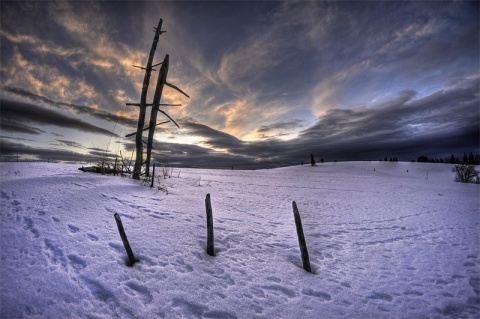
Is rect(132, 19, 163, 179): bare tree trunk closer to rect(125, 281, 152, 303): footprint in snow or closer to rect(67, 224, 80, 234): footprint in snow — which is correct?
rect(67, 224, 80, 234): footprint in snow

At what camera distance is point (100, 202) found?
17.8 ft

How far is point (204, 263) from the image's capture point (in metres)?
3.92

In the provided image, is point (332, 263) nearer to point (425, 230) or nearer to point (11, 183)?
point (425, 230)

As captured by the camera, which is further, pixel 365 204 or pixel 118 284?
pixel 365 204

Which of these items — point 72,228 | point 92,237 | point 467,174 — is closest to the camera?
point 92,237

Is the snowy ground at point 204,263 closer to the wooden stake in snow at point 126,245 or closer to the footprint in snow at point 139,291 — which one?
the footprint in snow at point 139,291

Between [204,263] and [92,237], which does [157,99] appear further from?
[204,263]

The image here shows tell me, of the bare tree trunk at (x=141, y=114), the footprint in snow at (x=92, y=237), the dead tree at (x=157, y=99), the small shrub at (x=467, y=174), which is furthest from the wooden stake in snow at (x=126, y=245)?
the small shrub at (x=467, y=174)

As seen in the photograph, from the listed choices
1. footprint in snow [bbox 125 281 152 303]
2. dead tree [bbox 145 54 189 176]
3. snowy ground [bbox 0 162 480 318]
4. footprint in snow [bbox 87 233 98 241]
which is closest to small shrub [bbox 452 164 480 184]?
snowy ground [bbox 0 162 480 318]

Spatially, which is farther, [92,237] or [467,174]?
[467,174]

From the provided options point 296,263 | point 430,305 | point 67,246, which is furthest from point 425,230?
point 67,246

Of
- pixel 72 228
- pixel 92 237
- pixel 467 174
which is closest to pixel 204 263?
Answer: pixel 92 237

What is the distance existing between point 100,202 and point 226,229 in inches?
130

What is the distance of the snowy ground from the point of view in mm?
2836
